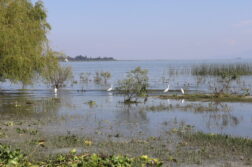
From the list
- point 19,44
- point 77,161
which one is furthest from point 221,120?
point 19,44

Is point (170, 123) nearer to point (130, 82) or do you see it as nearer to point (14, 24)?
point (130, 82)

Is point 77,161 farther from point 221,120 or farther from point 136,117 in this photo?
point 221,120

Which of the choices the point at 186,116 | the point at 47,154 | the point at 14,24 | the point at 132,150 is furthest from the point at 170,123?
the point at 14,24

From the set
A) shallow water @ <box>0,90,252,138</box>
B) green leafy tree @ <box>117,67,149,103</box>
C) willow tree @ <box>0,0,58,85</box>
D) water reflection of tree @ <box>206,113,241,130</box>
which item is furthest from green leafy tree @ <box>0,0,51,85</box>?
water reflection of tree @ <box>206,113,241,130</box>

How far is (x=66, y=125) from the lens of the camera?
49.0 ft

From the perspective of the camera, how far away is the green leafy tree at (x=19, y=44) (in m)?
23.0

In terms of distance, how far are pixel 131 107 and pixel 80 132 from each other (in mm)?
8375

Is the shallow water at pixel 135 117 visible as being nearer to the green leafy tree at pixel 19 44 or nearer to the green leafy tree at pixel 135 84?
the green leafy tree at pixel 135 84

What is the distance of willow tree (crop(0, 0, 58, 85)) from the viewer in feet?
75.4

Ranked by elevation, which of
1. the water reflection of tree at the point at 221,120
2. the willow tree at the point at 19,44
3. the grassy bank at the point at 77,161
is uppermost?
the willow tree at the point at 19,44

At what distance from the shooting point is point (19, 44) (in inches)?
936

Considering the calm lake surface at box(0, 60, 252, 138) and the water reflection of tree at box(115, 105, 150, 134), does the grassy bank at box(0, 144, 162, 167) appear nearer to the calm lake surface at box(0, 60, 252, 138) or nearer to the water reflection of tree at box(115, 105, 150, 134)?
the calm lake surface at box(0, 60, 252, 138)

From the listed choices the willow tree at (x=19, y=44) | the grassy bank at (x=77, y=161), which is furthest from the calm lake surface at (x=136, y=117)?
the grassy bank at (x=77, y=161)

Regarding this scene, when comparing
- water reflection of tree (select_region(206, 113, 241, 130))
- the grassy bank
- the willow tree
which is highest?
the willow tree
